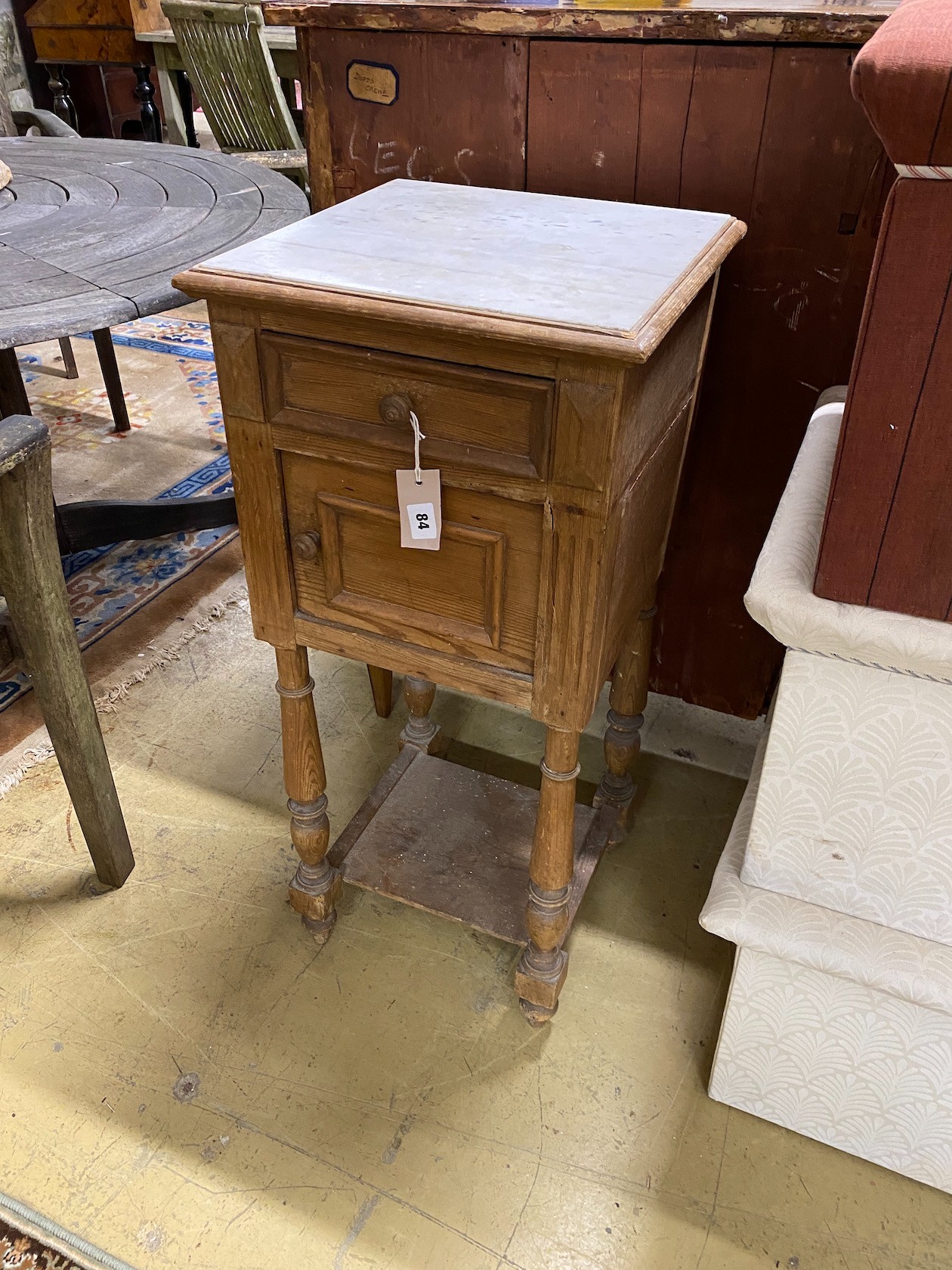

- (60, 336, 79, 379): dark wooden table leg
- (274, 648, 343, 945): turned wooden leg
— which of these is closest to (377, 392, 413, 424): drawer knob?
(274, 648, 343, 945): turned wooden leg

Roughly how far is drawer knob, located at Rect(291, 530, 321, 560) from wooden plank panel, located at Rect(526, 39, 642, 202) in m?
0.66

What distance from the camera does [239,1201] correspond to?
3.71ft

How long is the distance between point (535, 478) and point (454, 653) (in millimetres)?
253

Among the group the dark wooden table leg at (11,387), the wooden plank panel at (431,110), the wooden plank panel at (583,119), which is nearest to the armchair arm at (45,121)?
the dark wooden table leg at (11,387)

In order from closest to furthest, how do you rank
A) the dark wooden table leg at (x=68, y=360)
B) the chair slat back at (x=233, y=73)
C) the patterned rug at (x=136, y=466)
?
1. the patterned rug at (x=136, y=466)
2. the dark wooden table leg at (x=68, y=360)
3. the chair slat back at (x=233, y=73)

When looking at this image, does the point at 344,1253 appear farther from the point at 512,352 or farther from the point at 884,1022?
the point at 512,352

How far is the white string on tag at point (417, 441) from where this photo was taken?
0.93m

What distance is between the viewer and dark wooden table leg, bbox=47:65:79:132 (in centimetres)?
480

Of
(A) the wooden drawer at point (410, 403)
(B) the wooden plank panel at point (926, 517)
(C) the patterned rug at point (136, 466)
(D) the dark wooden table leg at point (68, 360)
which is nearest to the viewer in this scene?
(B) the wooden plank panel at point (926, 517)

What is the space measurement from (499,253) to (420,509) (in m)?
0.29

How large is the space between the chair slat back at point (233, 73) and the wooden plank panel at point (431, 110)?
2523 mm

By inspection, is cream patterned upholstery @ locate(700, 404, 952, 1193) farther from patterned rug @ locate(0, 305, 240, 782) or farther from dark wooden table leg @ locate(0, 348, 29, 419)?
dark wooden table leg @ locate(0, 348, 29, 419)

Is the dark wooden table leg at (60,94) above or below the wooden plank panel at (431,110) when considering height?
below

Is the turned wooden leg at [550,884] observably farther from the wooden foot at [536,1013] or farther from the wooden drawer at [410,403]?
the wooden drawer at [410,403]
